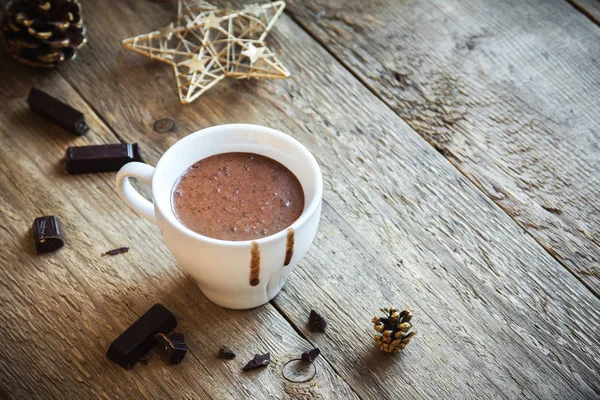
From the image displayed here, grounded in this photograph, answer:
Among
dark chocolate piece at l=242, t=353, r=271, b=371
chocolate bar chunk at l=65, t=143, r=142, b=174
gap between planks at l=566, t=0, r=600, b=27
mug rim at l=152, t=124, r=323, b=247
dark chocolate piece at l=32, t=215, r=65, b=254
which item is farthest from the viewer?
gap between planks at l=566, t=0, r=600, b=27

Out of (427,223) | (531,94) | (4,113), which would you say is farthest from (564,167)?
(4,113)

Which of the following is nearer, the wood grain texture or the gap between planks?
the wood grain texture

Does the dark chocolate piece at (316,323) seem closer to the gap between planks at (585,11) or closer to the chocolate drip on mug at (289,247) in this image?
the chocolate drip on mug at (289,247)

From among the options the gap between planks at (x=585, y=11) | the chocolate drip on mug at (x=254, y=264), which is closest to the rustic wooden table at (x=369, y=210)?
the gap between planks at (x=585, y=11)

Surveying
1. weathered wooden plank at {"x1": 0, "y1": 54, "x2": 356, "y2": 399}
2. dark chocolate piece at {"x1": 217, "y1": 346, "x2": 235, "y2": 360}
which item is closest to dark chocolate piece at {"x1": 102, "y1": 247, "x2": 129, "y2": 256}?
weathered wooden plank at {"x1": 0, "y1": 54, "x2": 356, "y2": 399}

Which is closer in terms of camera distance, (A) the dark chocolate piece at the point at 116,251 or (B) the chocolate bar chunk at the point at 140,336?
(B) the chocolate bar chunk at the point at 140,336

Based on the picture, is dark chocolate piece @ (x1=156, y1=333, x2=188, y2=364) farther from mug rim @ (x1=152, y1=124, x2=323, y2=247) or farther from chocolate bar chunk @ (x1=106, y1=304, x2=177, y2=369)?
mug rim @ (x1=152, y1=124, x2=323, y2=247)

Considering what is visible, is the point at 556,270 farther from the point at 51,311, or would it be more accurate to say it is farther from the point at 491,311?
the point at 51,311
